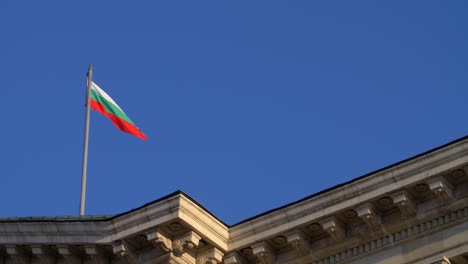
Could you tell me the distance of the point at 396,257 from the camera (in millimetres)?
33906

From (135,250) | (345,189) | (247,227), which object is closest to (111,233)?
(135,250)

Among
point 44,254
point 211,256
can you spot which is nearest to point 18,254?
point 44,254

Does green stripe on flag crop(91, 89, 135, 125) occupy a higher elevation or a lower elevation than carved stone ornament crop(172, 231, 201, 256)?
higher

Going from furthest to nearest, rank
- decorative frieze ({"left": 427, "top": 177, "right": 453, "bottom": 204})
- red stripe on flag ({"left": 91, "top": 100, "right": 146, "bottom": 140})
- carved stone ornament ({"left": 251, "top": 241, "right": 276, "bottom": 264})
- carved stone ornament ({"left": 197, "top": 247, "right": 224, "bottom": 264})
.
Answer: red stripe on flag ({"left": 91, "top": 100, "right": 146, "bottom": 140}) → carved stone ornament ({"left": 197, "top": 247, "right": 224, "bottom": 264}) → carved stone ornament ({"left": 251, "top": 241, "right": 276, "bottom": 264}) → decorative frieze ({"left": 427, "top": 177, "right": 453, "bottom": 204})

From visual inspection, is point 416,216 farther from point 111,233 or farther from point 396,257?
point 111,233

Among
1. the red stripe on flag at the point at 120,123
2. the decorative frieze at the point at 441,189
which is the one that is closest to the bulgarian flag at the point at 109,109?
the red stripe on flag at the point at 120,123

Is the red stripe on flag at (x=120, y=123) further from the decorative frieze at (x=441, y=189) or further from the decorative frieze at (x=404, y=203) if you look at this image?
the decorative frieze at (x=441, y=189)

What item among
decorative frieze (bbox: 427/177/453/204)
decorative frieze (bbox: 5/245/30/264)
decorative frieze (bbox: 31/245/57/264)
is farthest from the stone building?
decorative frieze (bbox: 5/245/30/264)

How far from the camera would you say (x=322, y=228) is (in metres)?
34.8

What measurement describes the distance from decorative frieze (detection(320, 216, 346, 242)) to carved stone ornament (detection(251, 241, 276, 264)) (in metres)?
1.45

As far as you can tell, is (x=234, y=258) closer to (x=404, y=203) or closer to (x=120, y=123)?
(x=404, y=203)

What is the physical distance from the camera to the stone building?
3359cm

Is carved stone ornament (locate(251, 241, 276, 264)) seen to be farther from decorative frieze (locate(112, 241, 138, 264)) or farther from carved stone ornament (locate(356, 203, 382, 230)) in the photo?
decorative frieze (locate(112, 241, 138, 264))

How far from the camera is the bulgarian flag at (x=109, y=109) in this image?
164 feet
